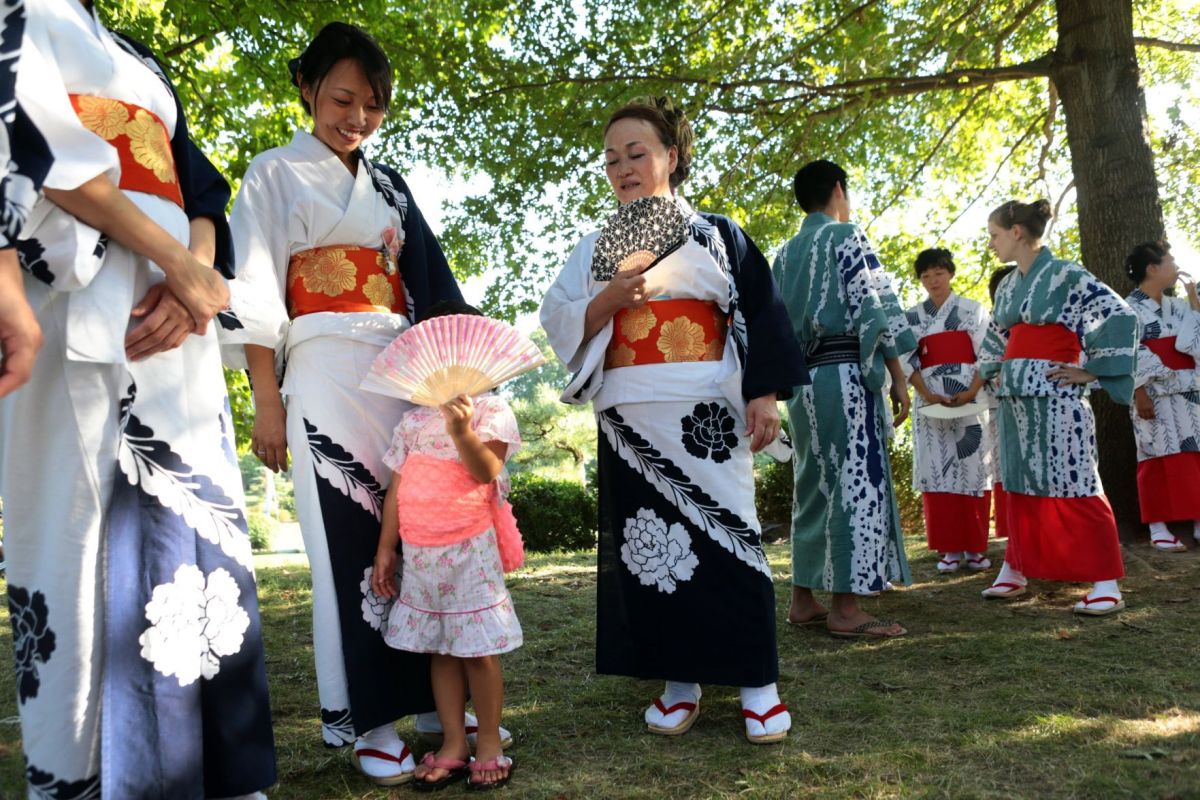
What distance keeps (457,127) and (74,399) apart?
6.94 meters

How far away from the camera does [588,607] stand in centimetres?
529

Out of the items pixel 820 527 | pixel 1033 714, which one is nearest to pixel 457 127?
pixel 820 527

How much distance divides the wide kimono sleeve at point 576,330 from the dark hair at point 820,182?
1.64 m

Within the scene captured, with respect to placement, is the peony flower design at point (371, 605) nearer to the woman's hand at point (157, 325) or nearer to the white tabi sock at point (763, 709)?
the woman's hand at point (157, 325)

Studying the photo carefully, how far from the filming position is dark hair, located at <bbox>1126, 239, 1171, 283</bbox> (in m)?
6.47

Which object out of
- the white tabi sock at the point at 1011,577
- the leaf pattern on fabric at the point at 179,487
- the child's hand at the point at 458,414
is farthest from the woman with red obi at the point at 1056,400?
the leaf pattern on fabric at the point at 179,487

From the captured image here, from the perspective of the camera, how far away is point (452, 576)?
9.18ft

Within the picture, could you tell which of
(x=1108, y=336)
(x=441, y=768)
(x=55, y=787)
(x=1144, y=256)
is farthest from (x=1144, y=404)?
(x=55, y=787)

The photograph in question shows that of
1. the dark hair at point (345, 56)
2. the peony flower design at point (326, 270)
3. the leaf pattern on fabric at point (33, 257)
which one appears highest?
the dark hair at point (345, 56)

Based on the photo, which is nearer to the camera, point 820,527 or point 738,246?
point 738,246

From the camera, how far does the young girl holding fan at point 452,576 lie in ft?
9.07

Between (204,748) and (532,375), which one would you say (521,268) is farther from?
(532,375)

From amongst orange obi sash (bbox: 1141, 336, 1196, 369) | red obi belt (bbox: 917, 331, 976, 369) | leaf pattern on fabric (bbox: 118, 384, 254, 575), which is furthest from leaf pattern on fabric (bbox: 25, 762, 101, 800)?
orange obi sash (bbox: 1141, 336, 1196, 369)

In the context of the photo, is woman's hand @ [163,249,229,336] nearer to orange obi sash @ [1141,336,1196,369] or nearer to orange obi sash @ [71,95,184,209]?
orange obi sash @ [71,95,184,209]
